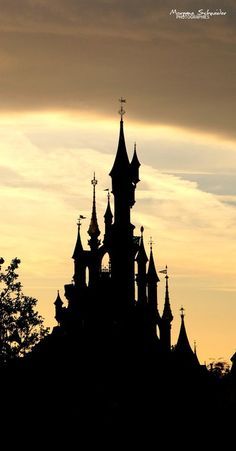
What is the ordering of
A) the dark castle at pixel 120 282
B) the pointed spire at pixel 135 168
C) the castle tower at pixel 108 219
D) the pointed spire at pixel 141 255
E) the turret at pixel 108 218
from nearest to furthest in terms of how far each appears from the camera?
the dark castle at pixel 120 282, the castle tower at pixel 108 219, the pointed spire at pixel 135 168, the turret at pixel 108 218, the pointed spire at pixel 141 255

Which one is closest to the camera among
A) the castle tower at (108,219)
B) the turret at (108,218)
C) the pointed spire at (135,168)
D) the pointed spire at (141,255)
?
the castle tower at (108,219)

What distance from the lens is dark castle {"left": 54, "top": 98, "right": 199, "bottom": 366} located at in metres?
106

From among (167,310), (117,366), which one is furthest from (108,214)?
(117,366)

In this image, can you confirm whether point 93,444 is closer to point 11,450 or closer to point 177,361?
point 11,450

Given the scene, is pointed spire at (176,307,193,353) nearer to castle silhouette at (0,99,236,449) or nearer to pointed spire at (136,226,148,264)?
castle silhouette at (0,99,236,449)

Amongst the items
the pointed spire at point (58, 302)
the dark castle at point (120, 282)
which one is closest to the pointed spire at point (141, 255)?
the dark castle at point (120, 282)

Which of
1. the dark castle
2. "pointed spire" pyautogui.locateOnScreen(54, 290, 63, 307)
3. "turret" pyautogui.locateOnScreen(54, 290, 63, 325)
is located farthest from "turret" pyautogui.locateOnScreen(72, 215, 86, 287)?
"pointed spire" pyautogui.locateOnScreen(54, 290, 63, 307)

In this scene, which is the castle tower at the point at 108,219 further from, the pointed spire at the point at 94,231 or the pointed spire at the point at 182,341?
the pointed spire at the point at 182,341

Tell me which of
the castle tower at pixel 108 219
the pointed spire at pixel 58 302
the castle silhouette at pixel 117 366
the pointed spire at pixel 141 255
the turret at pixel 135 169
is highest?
the turret at pixel 135 169

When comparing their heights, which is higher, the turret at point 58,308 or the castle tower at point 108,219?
the castle tower at point 108,219

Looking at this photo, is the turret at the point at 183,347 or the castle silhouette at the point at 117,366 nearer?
the castle silhouette at the point at 117,366

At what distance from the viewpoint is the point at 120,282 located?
357 feet

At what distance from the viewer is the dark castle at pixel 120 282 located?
4171 inches

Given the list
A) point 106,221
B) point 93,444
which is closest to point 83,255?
point 106,221
